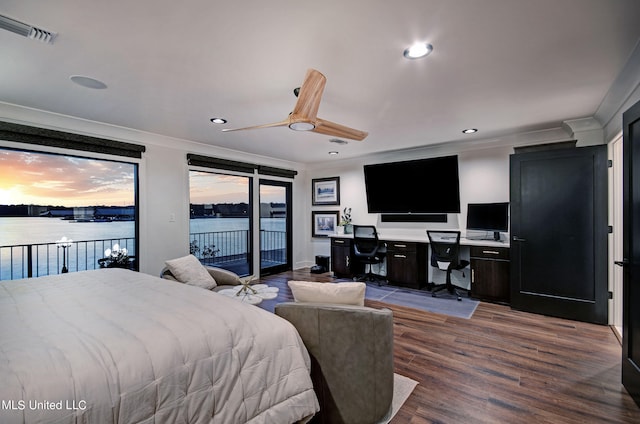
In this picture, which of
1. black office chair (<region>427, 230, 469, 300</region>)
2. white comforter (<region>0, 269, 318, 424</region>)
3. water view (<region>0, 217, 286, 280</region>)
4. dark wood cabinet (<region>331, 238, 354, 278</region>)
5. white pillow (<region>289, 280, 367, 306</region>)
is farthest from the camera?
dark wood cabinet (<region>331, 238, 354, 278</region>)

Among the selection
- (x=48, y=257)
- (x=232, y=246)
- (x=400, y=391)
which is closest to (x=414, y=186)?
(x=400, y=391)

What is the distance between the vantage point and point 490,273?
164 inches

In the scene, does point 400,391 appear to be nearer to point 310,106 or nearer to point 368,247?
point 310,106

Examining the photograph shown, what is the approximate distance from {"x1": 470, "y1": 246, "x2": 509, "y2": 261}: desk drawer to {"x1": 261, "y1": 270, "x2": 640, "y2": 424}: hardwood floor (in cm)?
78

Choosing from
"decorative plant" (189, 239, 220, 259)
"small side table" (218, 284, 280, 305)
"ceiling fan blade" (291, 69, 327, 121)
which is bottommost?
"small side table" (218, 284, 280, 305)

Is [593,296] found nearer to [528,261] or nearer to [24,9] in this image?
[528,261]

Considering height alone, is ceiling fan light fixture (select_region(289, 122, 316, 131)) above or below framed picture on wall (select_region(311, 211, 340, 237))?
above

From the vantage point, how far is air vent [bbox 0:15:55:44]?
1.66 metres

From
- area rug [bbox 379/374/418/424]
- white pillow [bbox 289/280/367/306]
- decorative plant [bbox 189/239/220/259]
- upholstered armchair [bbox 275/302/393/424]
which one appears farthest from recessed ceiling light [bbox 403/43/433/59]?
decorative plant [bbox 189/239/220/259]

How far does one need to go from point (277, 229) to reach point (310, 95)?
463cm

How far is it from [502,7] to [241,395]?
2382 millimetres

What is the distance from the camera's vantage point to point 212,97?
2.81 metres

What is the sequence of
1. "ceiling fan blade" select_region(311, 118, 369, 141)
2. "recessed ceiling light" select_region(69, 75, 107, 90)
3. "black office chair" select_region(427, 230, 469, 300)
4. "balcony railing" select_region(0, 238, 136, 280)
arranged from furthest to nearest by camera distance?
"black office chair" select_region(427, 230, 469, 300), "balcony railing" select_region(0, 238, 136, 280), "ceiling fan blade" select_region(311, 118, 369, 141), "recessed ceiling light" select_region(69, 75, 107, 90)

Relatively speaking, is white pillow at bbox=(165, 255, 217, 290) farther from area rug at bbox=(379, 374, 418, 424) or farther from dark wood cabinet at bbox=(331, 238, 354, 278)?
dark wood cabinet at bbox=(331, 238, 354, 278)
